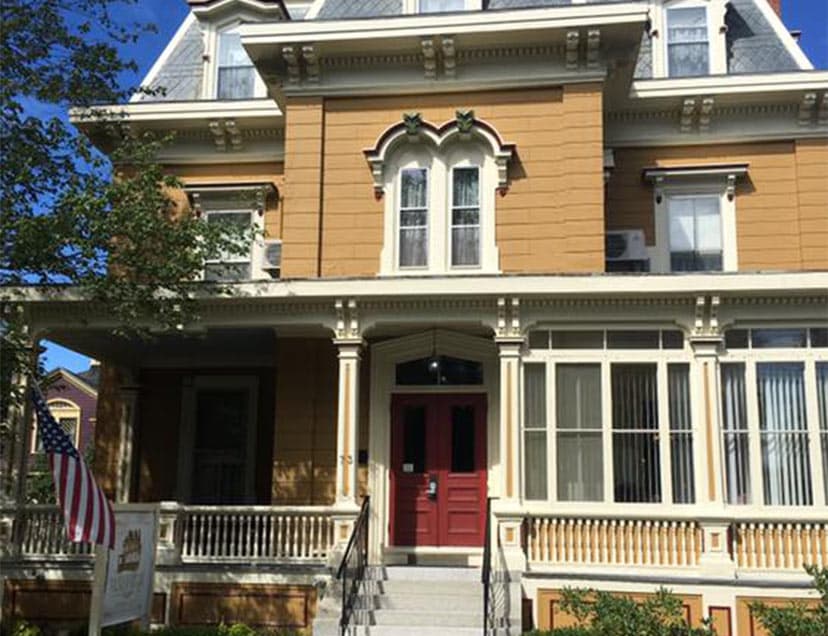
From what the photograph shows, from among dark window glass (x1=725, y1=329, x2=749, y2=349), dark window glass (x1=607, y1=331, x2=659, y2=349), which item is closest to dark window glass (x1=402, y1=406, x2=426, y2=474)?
dark window glass (x1=607, y1=331, x2=659, y2=349)

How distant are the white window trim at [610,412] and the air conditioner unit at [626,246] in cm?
272

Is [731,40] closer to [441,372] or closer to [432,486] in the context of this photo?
[441,372]

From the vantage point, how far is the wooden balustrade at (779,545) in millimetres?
10531

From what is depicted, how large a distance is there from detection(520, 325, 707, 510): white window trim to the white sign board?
4307 millimetres

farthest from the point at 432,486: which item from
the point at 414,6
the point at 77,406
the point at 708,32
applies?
the point at 77,406

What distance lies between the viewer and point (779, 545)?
10.6m

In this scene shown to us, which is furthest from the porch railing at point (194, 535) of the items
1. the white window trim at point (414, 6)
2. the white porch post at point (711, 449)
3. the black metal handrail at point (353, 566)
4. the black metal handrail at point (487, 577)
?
the white window trim at point (414, 6)

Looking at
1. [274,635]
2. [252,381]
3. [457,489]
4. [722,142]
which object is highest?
[722,142]

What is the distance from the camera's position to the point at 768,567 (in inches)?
416

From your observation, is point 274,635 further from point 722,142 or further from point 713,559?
point 722,142

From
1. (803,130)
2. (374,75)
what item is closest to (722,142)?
(803,130)

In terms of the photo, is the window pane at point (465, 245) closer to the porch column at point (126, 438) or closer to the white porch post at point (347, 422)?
the white porch post at point (347, 422)

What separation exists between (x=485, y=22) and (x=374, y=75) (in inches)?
70.4

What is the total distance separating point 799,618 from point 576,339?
13.6 feet
